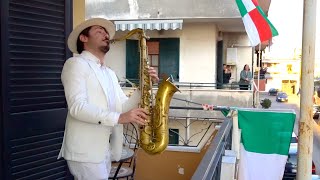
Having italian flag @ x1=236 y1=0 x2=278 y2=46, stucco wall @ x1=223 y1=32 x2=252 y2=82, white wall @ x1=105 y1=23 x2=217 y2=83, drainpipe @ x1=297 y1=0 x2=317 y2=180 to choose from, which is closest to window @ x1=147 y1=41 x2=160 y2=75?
white wall @ x1=105 y1=23 x2=217 y2=83

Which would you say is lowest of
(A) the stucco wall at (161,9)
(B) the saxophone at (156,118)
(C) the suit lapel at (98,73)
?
(B) the saxophone at (156,118)

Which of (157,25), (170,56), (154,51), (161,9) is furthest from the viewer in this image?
(154,51)

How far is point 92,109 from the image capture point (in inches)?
89.8

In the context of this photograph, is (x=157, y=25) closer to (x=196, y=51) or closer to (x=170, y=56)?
(x=170, y=56)

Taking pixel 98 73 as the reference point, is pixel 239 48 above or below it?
above

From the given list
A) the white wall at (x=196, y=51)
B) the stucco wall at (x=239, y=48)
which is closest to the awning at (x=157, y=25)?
the white wall at (x=196, y=51)

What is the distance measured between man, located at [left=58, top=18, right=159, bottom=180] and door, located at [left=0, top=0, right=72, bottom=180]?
1.99 ft

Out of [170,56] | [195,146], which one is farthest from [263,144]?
[170,56]

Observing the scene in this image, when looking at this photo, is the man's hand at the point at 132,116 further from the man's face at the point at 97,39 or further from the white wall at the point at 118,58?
the white wall at the point at 118,58

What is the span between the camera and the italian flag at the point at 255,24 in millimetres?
5590

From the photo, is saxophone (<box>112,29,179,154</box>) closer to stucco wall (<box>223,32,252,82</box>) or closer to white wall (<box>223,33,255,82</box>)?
stucco wall (<box>223,32,252,82</box>)

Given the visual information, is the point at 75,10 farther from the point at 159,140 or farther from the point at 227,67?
the point at 227,67

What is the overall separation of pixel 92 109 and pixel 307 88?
2875mm

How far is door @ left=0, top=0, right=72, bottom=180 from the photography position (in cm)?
300
